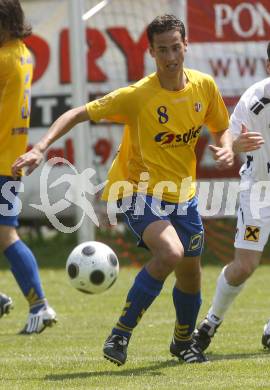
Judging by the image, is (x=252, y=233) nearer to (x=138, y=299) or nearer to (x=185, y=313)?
(x=185, y=313)

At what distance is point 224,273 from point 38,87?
6954 mm

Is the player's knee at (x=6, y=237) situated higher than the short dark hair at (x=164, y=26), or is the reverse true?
the short dark hair at (x=164, y=26)

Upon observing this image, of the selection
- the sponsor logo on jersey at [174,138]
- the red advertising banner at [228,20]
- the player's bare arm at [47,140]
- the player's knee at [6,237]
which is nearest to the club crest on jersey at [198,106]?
A: the sponsor logo on jersey at [174,138]

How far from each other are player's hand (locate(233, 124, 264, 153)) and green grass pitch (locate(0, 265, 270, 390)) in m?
1.28

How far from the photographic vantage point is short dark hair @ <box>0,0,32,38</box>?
8.09 meters

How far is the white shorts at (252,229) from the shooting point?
23.9ft

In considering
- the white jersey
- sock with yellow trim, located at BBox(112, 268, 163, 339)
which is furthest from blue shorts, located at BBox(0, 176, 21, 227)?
sock with yellow trim, located at BBox(112, 268, 163, 339)

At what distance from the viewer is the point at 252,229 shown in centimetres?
729

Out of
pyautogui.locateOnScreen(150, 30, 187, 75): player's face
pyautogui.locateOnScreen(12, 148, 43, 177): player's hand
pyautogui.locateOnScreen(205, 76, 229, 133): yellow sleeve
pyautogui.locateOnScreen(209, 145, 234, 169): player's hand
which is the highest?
pyautogui.locateOnScreen(150, 30, 187, 75): player's face

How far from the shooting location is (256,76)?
1351cm

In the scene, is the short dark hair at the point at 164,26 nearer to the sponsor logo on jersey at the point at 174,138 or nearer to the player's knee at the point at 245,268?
the sponsor logo on jersey at the point at 174,138

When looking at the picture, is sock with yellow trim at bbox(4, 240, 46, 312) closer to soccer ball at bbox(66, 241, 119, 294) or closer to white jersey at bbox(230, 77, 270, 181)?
soccer ball at bbox(66, 241, 119, 294)

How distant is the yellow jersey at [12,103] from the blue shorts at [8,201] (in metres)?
0.08

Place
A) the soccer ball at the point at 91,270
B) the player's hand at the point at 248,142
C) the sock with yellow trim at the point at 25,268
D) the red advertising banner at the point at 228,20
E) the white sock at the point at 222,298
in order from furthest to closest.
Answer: the red advertising banner at the point at 228,20
the sock with yellow trim at the point at 25,268
the soccer ball at the point at 91,270
the white sock at the point at 222,298
the player's hand at the point at 248,142
